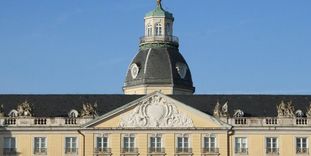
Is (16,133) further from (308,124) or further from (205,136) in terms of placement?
(308,124)

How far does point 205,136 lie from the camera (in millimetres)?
126688

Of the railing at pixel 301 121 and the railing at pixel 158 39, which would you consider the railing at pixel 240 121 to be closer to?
the railing at pixel 301 121

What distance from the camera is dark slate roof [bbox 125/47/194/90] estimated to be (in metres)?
136

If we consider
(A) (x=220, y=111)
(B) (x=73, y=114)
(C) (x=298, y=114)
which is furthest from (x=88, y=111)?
(C) (x=298, y=114)

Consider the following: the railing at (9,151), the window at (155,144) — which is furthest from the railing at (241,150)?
the railing at (9,151)

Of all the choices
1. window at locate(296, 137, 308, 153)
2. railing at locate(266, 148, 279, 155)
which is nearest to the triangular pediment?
railing at locate(266, 148, 279, 155)

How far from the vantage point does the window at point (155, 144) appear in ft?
415

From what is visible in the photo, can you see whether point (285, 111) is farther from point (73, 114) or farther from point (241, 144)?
point (73, 114)

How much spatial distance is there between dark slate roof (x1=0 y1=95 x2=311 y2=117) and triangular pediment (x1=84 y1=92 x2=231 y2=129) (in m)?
2.33

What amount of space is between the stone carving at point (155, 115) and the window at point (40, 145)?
304 inches

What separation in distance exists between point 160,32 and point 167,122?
17513mm

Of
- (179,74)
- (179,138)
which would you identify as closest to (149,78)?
(179,74)

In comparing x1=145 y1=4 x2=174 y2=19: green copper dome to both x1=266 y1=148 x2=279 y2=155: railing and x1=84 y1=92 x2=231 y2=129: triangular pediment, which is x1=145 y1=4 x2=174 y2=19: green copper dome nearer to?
x1=84 y1=92 x2=231 y2=129: triangular pediment

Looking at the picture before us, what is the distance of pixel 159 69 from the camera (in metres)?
137
